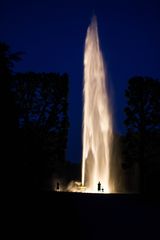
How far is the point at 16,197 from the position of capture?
1034 centimetres

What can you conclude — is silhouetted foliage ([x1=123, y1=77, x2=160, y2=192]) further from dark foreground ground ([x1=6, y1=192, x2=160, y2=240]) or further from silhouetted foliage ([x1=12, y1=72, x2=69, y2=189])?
dark foreground ground ([x1=6, y1=192, x2=160, y2=240])

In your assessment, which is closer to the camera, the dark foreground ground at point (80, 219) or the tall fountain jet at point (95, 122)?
the dark foreground ground at point (80, 219)

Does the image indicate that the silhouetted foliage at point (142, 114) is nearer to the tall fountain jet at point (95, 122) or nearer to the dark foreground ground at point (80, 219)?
the tall fountain jet at point (95, 122)

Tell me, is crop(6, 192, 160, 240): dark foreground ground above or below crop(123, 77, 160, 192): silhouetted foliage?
below

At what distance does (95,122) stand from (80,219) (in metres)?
17.4

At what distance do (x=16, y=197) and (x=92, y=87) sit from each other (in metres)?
20.7

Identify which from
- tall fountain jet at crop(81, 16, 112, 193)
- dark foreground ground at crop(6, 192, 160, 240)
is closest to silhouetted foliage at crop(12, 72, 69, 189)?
tall fountain jet at crop(81, 16, 112, 193)

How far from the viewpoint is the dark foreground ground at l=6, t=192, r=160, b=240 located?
9766 millimetres

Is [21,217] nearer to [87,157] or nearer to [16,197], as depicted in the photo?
[16,197]

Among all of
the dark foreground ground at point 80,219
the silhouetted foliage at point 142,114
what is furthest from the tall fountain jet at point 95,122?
the dark foreground ground at point 80,219

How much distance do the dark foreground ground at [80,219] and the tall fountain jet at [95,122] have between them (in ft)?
38.7

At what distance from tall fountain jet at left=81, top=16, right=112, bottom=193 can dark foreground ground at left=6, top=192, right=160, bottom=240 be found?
11.8 m

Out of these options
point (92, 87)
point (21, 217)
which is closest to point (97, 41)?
point (92, 87)

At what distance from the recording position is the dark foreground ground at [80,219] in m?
9.77
